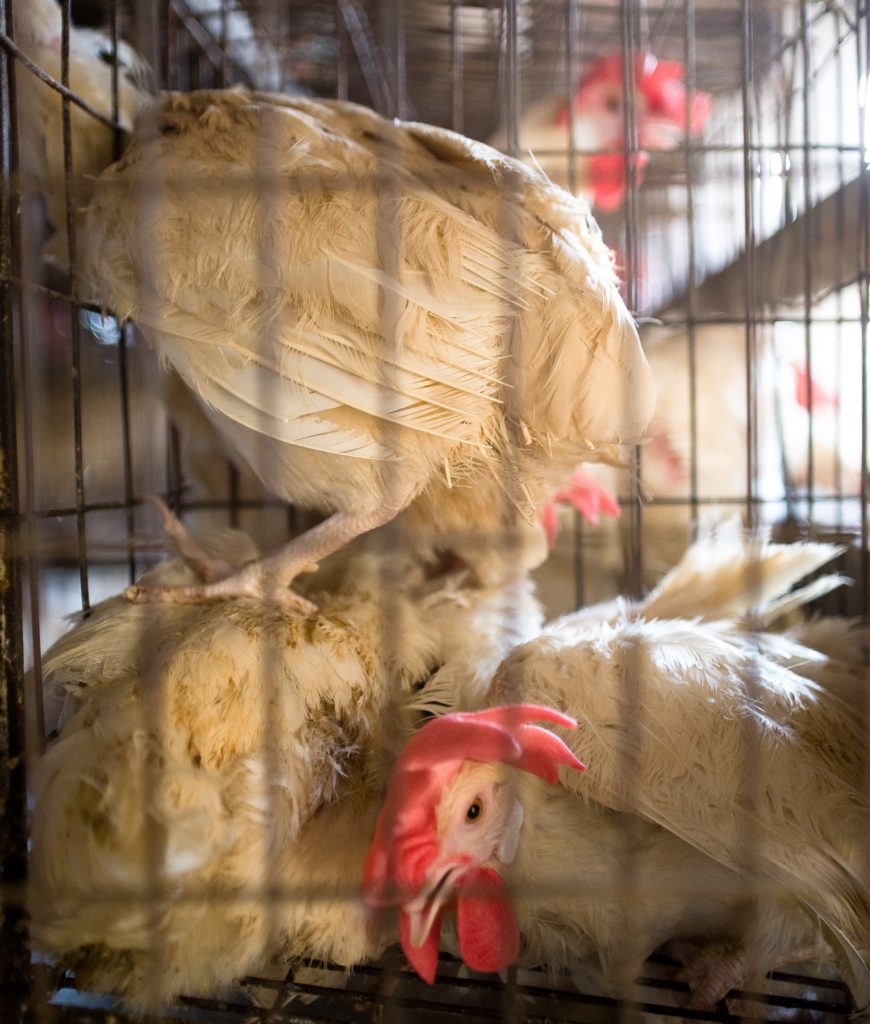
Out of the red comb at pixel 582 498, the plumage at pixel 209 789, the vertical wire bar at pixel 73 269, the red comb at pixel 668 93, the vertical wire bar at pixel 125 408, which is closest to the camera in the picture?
the plumage at pixel 209 789

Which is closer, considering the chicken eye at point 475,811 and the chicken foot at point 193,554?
the chicken eye at point 475,811

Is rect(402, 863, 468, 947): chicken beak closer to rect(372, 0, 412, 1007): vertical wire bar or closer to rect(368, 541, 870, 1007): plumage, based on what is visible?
rect(368, 541, 870, 1007): plumage

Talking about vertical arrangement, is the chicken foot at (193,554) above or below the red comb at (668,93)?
below

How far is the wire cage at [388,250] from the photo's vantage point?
77cm

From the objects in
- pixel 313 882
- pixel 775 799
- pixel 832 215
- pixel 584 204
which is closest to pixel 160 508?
pixel 313 882

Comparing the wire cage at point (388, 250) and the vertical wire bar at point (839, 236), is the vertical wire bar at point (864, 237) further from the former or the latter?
the vertical wire bar at point (839, 236)

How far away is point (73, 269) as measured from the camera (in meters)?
0.91

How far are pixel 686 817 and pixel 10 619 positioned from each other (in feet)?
2.46

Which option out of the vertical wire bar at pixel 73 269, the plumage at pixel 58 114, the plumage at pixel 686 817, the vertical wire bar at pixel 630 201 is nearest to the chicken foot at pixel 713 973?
the plumage at pixel 686 817

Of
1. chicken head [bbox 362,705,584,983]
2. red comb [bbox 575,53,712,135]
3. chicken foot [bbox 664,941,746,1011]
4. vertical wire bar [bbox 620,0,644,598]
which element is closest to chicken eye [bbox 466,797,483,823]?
chicken head [bbox 362,705,584,983]

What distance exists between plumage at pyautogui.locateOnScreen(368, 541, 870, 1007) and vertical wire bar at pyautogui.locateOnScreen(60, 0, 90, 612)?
55 centimetres

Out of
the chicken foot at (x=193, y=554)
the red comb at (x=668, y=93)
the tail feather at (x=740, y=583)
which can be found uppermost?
the red comb at (x=668, y=93)

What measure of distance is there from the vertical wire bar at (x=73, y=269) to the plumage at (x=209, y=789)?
111 mm

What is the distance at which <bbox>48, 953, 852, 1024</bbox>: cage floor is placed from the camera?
2.42 ft
